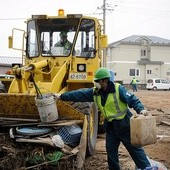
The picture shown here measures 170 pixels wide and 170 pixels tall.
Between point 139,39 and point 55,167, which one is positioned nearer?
point 55,167

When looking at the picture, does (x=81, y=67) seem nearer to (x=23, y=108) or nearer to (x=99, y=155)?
(x=99, y=155)

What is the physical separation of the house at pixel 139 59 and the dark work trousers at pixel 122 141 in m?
43.2

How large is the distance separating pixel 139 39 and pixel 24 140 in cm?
4741

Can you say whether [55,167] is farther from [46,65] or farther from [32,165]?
[46,65]

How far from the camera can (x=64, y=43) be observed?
8484 millimetres

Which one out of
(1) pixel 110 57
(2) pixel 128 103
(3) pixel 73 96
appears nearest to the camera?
(2) pixel 128 103

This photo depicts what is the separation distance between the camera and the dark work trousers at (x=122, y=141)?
17.4 ft

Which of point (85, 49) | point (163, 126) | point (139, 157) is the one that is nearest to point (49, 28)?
point (85, 49)

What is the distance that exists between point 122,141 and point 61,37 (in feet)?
12.7

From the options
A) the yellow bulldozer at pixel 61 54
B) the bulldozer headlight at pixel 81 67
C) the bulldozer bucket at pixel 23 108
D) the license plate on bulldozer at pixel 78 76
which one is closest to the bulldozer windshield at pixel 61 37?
the yellow bulldozer at pixel 61 54

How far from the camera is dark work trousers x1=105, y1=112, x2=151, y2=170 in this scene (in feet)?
17.4

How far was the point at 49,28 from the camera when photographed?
8648 millimetres

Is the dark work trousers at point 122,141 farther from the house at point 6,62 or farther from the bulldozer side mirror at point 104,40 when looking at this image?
the house at point 6,62

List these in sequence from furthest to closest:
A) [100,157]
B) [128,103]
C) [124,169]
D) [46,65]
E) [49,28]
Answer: [49,28], [46,65], [100,157], [124,169], [128,103]
